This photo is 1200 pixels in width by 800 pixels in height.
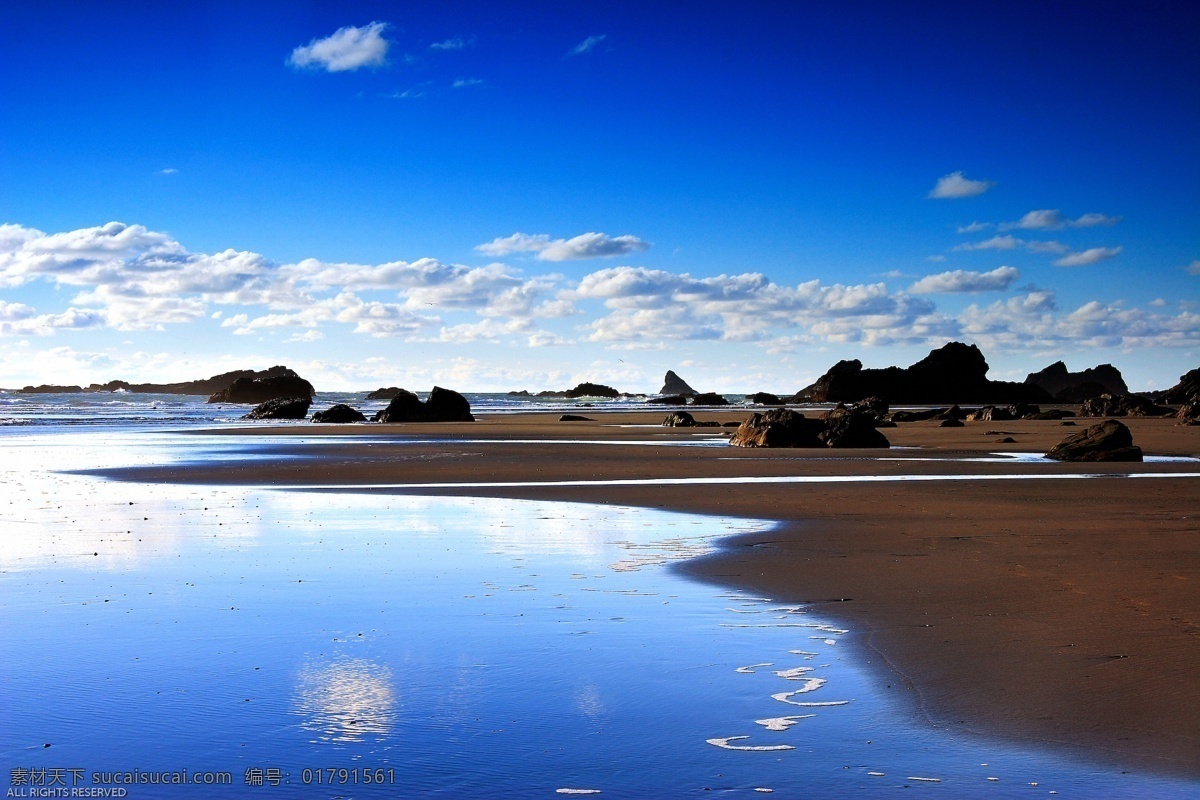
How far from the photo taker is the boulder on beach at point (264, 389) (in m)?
120

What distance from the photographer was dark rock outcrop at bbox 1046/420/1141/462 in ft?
75.6

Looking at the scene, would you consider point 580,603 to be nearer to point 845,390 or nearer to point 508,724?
point 508,724

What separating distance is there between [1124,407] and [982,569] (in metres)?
51.4

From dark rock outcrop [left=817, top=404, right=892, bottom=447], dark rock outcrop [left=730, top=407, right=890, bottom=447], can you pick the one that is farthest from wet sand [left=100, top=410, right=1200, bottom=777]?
dark rock outcrop [left=730, top=407, right=890, bottom=447]

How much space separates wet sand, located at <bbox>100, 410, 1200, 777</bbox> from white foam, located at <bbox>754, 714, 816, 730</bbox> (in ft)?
2.13

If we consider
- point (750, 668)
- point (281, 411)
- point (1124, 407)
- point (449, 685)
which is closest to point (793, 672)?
point (750, 668)

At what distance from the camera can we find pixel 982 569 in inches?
Answer: 372

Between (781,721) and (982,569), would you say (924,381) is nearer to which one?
(982,569)

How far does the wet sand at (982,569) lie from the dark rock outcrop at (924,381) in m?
107

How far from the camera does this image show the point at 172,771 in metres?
4.51

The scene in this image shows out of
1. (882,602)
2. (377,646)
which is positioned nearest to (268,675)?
(377,646)

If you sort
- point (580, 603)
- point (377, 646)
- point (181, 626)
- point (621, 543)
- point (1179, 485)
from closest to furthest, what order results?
1. point (377, 646)
2. point (181, 626)
3. point (580, 603)
4. point (621, 543)
5. point (1179, 485)

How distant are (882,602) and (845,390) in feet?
408

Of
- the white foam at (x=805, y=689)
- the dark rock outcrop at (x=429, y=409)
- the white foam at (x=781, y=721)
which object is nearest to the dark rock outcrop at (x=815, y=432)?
the white foam at (x=805, y=689)
